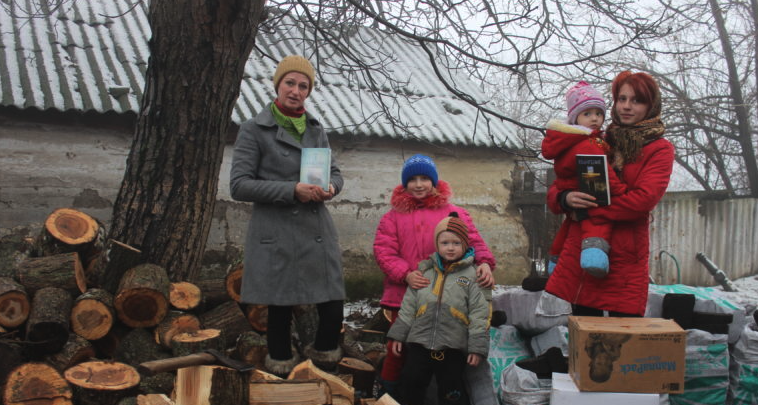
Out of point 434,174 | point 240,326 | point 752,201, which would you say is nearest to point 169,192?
point 240,326

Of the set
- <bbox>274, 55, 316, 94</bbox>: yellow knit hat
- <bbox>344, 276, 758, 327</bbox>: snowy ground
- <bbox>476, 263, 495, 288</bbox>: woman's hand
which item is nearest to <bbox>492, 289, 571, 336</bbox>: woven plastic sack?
<bbox>344, 276, 758, 327</bbox>: snowy ground

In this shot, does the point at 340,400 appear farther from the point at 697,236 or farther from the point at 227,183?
the point at 697,236

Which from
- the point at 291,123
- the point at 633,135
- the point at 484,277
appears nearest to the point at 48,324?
the point at 291,123

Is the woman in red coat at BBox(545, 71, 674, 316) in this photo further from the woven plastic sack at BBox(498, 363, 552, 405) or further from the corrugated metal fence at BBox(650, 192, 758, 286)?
the corrugated metal fence at BBox(650, 192, 758, 286)

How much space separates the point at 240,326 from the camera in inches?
139

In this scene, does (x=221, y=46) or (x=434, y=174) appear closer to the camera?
(x=434, y=174)

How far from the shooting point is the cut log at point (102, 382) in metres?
2.64

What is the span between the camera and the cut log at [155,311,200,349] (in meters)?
3.18

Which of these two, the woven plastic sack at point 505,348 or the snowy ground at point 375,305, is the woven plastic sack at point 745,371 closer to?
the snowy ground at point 375,305

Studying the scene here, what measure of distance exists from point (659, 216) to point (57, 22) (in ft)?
26.7

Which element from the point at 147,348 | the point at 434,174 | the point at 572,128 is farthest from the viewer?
the point at 434,174

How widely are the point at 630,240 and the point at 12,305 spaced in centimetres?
305

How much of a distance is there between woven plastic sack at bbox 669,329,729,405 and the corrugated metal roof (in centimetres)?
237

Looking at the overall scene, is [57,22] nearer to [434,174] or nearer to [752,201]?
[434,174]
